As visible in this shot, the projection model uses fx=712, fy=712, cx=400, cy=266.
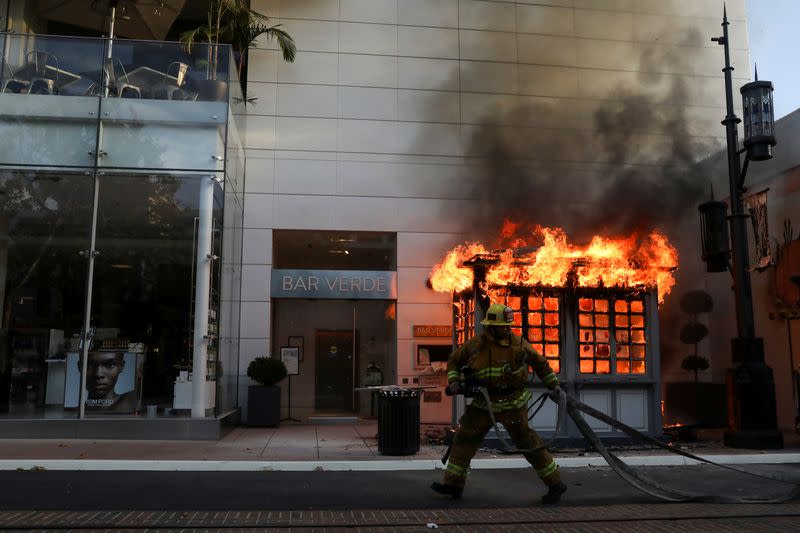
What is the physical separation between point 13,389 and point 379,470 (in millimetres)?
6852

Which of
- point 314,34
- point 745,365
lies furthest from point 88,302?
point 745,365

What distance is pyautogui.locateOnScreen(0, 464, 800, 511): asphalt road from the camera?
20.5ft

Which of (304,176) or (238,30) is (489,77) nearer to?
(304,176)

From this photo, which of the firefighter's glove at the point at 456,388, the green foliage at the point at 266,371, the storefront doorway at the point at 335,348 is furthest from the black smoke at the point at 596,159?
the firefighter's glove at the point at 456,388

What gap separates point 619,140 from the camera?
13836 millimetres

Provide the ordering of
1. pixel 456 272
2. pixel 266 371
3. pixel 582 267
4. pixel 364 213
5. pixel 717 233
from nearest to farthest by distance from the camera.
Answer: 1. pixel 582 267
2. pixel 717 233
3. pixel 456 272
4. pixel 266 371
5. pixel 364 213

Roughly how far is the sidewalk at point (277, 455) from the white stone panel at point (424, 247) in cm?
419

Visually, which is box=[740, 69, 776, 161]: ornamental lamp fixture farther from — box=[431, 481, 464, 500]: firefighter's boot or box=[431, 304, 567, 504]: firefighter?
box=[431, 481, 464, 500]: firefighter's boot

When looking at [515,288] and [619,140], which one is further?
[619,140]

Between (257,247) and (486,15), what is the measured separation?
22.6 ft

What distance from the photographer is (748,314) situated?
10.4 meters

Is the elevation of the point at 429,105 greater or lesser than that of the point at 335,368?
greater

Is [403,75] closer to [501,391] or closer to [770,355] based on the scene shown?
[770,355]

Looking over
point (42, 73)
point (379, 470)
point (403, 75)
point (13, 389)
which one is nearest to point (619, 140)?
point (403, 75)
